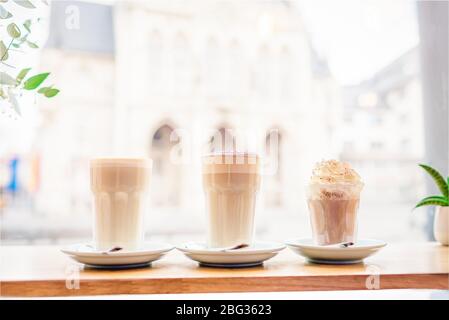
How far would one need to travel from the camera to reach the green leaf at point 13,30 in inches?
24.8

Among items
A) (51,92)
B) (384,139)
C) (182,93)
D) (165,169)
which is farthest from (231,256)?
(165,169)

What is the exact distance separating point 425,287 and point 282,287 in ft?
0.54

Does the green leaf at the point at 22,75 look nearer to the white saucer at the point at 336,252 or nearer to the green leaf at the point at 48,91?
the green leaf at the point at 48,91

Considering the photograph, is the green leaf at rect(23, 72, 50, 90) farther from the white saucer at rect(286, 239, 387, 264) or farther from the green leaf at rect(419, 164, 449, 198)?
the green leaf at rect(419, 164, 449, 198)

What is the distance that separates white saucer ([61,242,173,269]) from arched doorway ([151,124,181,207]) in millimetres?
6584

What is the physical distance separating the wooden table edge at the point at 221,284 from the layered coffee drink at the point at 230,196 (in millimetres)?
103

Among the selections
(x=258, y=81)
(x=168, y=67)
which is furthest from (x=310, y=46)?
(x=168, y=67)

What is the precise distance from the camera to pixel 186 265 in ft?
1.89

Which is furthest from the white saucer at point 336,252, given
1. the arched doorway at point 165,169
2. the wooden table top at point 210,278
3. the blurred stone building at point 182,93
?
the arched doorway at point 165,169

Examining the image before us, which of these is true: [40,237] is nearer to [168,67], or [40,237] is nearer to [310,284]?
[168,67]

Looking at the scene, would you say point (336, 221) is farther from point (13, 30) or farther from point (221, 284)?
point (13, 30)

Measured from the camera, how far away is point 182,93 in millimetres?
7258

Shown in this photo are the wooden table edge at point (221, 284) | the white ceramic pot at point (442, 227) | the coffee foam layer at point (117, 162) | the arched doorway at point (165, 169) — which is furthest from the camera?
the arched doorway at point (165, 169)

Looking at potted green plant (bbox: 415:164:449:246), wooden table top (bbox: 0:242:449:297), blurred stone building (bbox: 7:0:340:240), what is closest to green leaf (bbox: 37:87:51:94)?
wooden table top (bbox: 0:242:449:297)
